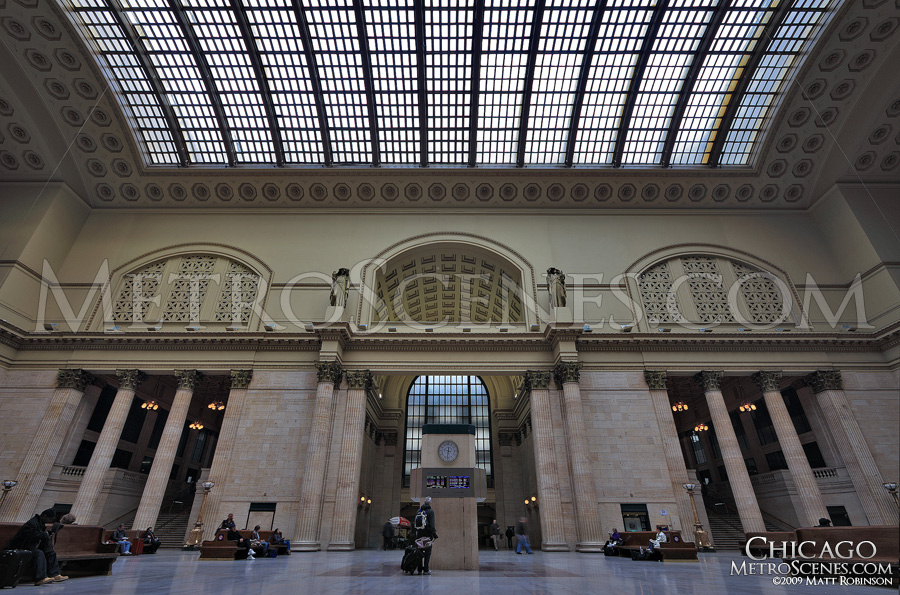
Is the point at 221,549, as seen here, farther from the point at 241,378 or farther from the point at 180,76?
the point at 180,76

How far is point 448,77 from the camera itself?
23.8m

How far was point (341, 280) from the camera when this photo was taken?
23.5m

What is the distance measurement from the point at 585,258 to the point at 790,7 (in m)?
15.1

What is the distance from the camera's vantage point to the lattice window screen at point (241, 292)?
2378cm

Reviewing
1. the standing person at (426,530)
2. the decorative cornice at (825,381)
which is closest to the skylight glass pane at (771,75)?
the decorative cornice at (825,381)

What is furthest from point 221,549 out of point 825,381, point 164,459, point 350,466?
point 825,381

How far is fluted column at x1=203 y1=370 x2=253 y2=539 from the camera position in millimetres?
18688

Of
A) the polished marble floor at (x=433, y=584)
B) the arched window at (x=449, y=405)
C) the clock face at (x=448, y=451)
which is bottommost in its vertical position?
the polished marble floor at (x=433, y=584)

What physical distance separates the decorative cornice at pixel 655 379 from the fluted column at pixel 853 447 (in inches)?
292

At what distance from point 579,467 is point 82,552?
16.6 meters

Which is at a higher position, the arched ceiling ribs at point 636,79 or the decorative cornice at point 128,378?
the arched ceiling ribs at point 636,79

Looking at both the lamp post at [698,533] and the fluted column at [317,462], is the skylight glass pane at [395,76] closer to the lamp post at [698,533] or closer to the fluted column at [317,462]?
the fluted column at [317,462]

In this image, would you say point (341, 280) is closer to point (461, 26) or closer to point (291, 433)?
point (291, 433)

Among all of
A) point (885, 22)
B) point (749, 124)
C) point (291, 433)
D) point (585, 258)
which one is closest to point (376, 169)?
point (585, 258)
